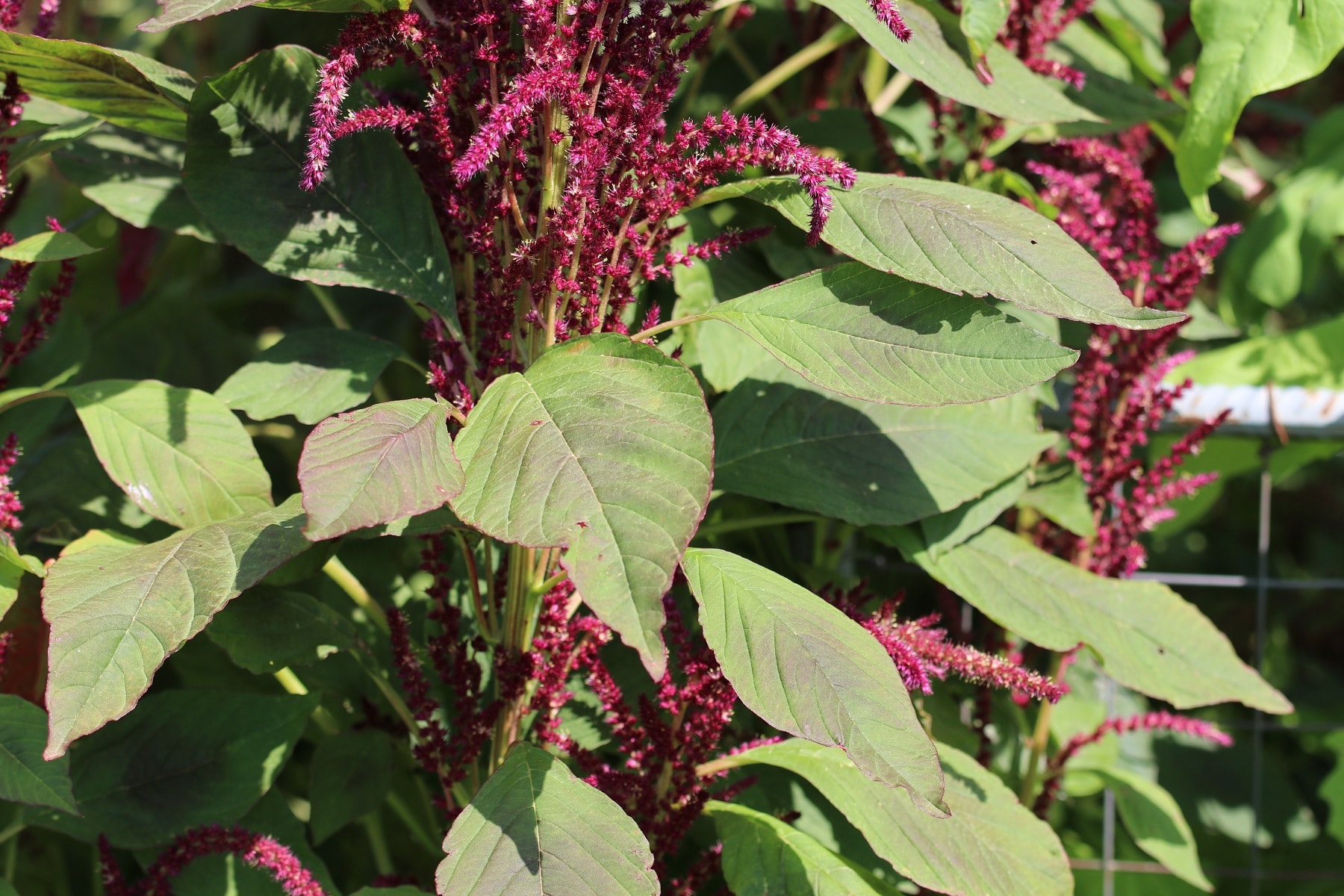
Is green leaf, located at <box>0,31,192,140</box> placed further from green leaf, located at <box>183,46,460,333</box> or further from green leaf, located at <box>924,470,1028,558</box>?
green leaf, located at <box>924,470,1028,558</box>

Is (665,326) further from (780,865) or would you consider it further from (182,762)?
(182,762)

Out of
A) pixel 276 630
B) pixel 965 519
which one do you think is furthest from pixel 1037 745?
pixel 276 630

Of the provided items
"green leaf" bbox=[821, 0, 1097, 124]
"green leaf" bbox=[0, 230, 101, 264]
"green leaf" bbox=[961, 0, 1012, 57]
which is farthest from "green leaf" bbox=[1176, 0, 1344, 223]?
"green leaf" bbox=[0, 230, 101, 264]

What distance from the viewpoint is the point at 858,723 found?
71 cm

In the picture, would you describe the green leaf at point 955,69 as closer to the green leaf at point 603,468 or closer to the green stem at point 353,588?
the green leaf at point 603,468

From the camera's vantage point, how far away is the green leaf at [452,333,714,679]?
630mm

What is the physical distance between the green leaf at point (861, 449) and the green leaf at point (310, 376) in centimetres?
32

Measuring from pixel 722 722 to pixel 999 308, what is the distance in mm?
378

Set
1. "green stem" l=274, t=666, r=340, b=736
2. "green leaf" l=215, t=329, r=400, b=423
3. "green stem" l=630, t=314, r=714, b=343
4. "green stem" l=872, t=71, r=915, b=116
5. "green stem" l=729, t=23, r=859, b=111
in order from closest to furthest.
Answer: "green stem" l=630, t=314, r=714, b=343, "green leaf" l=215, t=329, r=400, b=423, "green stem" l=274, t=666, r=340, b=736, "green stem" l=729, t=23, r=859, b=111, "green stem" l=872, t=71, r=915, b=116

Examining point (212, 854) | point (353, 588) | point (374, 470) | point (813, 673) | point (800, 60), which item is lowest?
point (212, 854)

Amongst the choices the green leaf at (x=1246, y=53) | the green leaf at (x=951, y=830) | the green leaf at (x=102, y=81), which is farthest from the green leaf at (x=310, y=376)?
the green leaf at (x=1246, y=53)

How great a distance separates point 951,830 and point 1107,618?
0.28 meters

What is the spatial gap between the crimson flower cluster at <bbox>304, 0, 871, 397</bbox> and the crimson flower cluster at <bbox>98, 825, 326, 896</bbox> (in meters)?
0.38

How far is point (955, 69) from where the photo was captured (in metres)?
0.99
